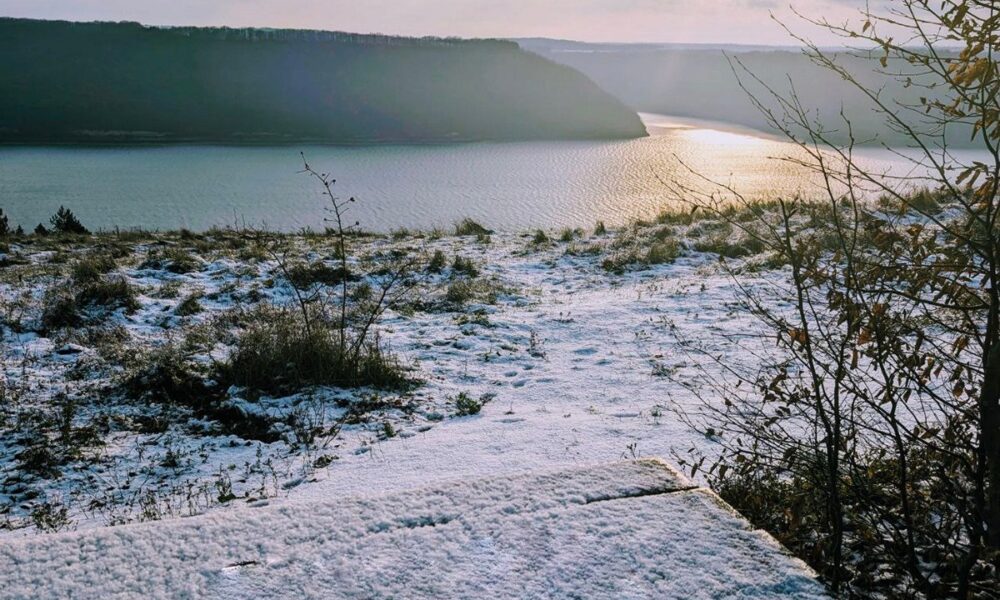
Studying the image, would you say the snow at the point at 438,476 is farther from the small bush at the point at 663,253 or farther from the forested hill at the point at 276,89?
the forested hill at the point at 276,89

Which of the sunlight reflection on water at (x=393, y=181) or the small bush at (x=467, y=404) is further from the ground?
the sunlight reflection on water at (x=393, y=181)

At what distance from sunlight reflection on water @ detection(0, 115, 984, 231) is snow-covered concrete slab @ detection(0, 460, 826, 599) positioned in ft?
35.1

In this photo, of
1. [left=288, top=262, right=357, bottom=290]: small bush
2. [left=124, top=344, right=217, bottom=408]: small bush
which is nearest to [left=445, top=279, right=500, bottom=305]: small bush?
[left=288, top=262, right=357, bottom=290]: small bush

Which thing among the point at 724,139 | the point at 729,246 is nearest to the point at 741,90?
the point at 724,139

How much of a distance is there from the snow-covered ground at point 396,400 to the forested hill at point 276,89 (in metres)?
26.2

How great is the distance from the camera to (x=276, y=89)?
3666 centimetres

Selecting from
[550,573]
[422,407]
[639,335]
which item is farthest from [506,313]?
[550,573]

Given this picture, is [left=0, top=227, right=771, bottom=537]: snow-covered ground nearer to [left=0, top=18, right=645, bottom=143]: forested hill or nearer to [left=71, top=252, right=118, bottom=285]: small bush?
[left=71, top=252, right=118, bottom=285]: small bush

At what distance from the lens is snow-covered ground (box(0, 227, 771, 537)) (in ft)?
11.1

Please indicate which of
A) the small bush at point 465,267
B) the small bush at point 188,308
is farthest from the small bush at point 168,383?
the small bush at point 465,267

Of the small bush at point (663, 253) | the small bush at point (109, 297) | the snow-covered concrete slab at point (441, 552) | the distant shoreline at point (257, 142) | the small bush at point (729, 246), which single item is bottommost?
the small bush at point (109, 297)

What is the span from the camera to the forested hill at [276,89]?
31969 mm

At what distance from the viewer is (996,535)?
2.01 metres

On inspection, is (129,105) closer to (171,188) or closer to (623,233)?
(171,188)
